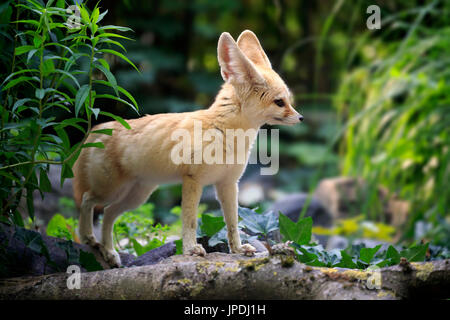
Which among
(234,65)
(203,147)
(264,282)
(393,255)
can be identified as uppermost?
(234,65)

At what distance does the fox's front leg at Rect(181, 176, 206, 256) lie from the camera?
88.4 inches

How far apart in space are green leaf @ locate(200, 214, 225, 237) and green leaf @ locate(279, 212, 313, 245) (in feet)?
0.95

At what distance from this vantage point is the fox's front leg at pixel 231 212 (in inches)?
92.0

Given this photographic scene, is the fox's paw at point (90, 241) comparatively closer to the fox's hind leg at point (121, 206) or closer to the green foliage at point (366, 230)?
the fox's hind leg at point (121, 206)

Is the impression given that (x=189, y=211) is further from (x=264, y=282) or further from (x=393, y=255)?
(x=393, y=255)

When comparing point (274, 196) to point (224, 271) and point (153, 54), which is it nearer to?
point (153, 54)

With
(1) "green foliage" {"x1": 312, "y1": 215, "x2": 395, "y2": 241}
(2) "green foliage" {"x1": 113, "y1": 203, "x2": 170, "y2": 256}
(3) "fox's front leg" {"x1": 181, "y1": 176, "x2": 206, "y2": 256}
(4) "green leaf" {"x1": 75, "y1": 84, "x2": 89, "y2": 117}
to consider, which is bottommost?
(1) "green foliage" {"x1": 312, "y1": 215, "x2": 395, "y2": 241}

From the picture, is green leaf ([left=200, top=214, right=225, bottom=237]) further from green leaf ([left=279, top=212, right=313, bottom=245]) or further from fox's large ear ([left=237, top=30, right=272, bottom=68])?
fox's large ear ([left=237, top=30, right=272, bottom=68])

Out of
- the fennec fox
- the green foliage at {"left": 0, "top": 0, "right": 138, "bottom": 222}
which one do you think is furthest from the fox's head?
the green foliage at {"left": 0, "top": 0, "right": 138, "bottom": 222}

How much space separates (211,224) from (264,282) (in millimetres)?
807

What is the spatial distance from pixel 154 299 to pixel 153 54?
5695mm

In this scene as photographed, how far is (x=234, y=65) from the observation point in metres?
2.27

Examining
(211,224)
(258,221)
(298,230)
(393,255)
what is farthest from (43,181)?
(393,255)

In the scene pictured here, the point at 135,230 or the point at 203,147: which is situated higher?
the point at 203,147
